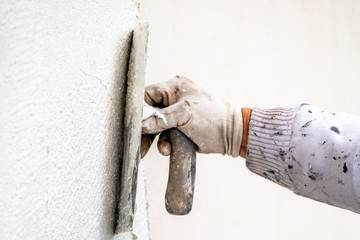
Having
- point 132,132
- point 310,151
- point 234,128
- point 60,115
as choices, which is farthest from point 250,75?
point 60,115

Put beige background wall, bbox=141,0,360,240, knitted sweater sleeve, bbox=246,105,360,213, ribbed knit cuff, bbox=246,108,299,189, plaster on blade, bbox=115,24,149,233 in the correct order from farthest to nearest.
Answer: beige background wall, bbox=141,0,360,240 < ribbed knit cuff, bbox=246,108,299,189 < knitted sweater sleeve, bbox=246,105,360,213 < plaster on blade, bbox=115,24,149,233

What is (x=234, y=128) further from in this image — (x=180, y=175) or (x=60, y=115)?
(x=60, y=115)

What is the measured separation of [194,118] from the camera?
0.94 metres

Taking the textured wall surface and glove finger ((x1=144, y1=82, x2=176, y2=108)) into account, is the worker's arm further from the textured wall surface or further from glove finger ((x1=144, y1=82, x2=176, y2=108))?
the textured wall surface

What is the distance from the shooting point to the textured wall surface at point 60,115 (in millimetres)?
386

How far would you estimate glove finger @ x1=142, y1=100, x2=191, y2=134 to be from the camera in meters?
0.88

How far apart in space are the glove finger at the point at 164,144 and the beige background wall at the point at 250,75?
8.0 inches

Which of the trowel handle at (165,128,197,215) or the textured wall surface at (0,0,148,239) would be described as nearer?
the textured wall surface at (0,0,148,239)

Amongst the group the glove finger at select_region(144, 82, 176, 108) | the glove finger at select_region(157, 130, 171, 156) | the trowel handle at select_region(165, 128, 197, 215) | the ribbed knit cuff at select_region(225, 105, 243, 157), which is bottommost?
the trowel handle at select_region(165, 128, 197, 215)

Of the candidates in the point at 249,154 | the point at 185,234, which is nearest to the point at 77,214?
the point at 249,154

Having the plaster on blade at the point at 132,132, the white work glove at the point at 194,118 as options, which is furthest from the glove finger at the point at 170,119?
the plaster on blade at the point at 132,132

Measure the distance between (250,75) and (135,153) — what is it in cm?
103

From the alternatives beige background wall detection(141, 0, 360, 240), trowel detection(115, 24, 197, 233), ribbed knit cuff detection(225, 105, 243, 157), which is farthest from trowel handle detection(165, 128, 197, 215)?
beige background wall detection(141, 0, 360, 240)

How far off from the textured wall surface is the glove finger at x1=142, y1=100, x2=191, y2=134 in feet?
0.38
